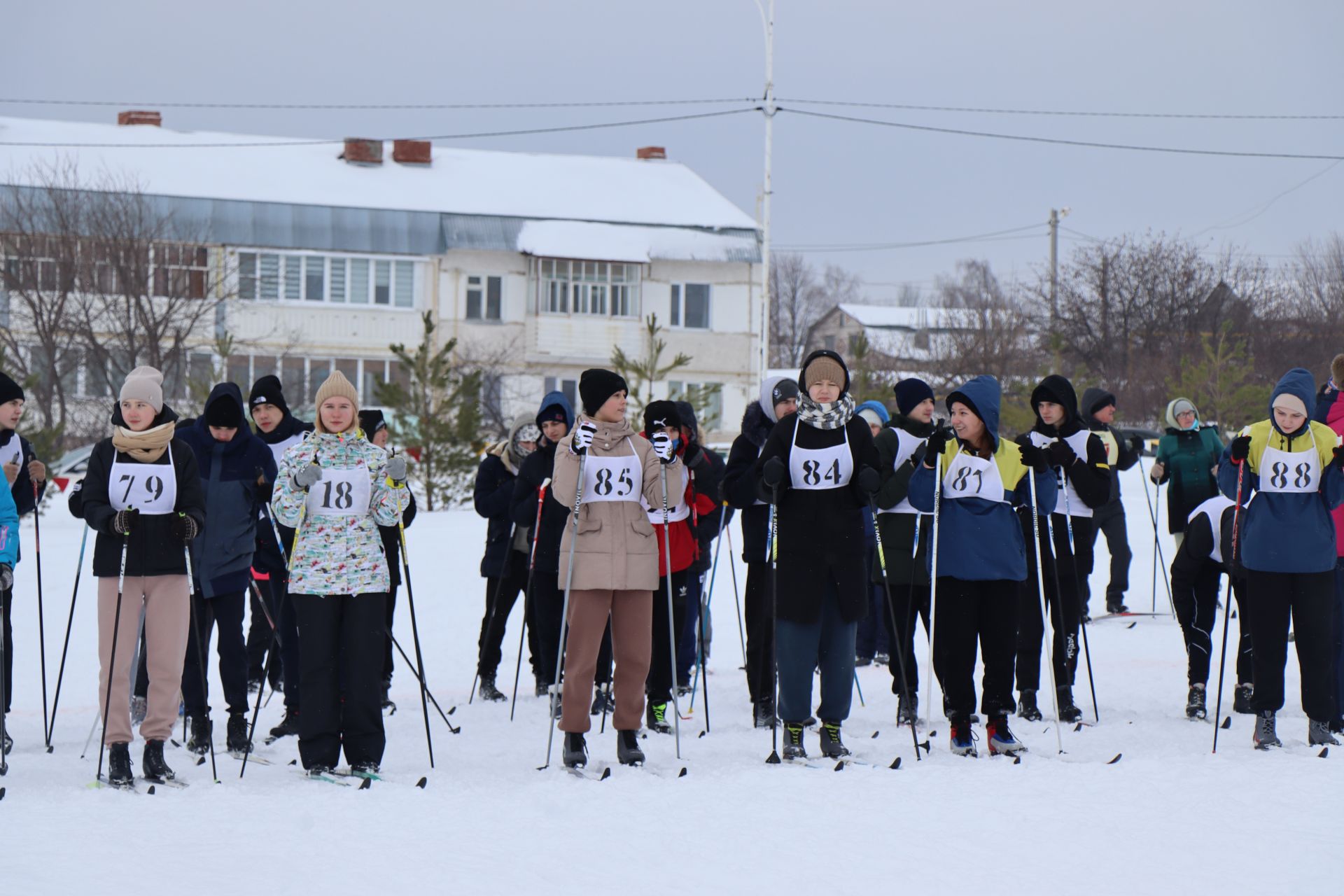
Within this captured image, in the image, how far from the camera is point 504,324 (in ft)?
125

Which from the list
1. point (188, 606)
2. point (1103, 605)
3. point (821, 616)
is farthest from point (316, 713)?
point (1103, 605)

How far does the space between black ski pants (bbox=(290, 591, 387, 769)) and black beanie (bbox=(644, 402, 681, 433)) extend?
1621 mm

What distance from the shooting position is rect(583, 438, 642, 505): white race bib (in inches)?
269

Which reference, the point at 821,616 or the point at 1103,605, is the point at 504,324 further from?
the point at 821,616

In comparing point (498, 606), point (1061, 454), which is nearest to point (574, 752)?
point (498, 606)

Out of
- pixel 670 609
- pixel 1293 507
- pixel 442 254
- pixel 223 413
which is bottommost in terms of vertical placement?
pixel 670 609

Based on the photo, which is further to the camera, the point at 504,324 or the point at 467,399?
the point at 504,324

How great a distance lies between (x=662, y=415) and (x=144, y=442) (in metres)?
2.49

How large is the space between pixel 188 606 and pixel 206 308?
24337 millimetres

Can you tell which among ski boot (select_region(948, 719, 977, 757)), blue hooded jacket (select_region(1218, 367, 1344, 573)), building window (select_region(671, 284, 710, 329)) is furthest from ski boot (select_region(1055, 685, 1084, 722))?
building window (select_region(671, 284, 710, 329))

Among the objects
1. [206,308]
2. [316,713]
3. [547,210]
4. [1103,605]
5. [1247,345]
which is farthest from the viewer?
[547,210]

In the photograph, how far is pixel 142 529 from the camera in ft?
21.5

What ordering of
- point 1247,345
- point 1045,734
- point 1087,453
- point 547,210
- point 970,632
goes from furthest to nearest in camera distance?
1. point 547,210
2. point 1247,345
3. point 1087,453
4. point 1045,734
5. point 970,632

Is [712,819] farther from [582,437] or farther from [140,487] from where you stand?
[140,487]
